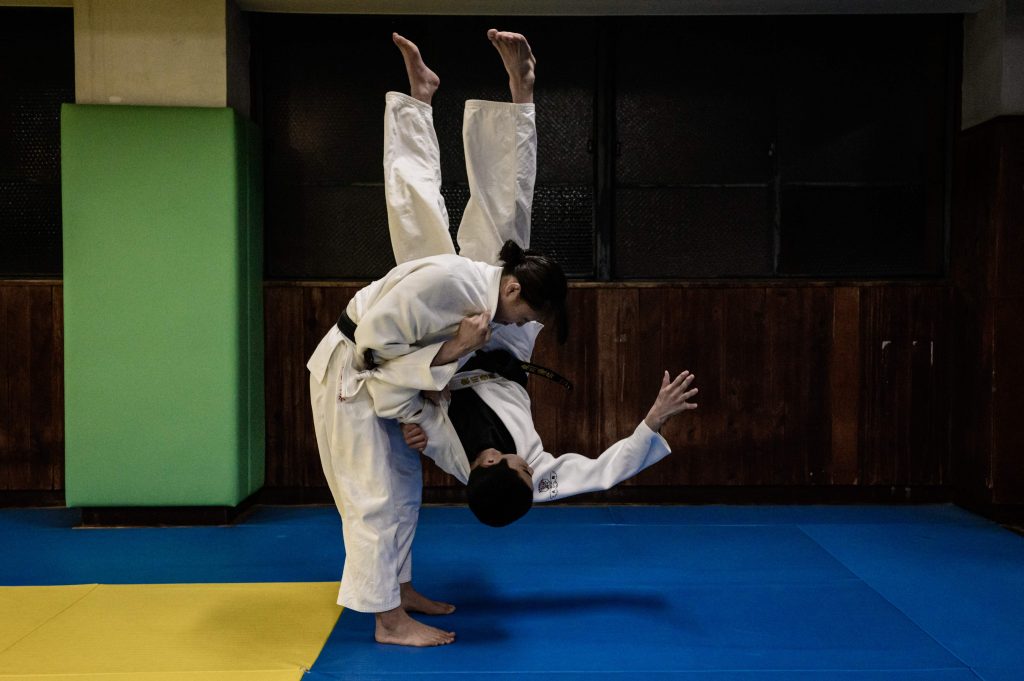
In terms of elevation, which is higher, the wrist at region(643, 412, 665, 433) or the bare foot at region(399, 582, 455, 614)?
the wrist at region(643, 412, 665, 433)

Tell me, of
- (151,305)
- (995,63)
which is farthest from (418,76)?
(995,63)

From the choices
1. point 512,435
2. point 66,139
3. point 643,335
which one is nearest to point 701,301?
point 643,335

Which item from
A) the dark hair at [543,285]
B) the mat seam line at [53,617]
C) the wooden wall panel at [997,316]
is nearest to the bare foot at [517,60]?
the dark hair at [543,285]

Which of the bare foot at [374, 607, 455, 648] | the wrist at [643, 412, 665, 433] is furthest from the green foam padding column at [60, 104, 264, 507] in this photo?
the wrist at [643, 412, 665, 433]

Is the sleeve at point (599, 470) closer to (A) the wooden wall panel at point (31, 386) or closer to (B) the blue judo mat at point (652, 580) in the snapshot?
(B) the blue judo mat at point (652, 580)

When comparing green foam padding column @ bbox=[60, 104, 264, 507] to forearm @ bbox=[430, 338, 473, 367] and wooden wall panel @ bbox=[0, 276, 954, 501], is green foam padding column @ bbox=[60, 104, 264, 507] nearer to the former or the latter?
wooden wall panel @ bbox=[0, 276, 954, 501]

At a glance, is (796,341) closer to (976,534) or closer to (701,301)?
(701,301)

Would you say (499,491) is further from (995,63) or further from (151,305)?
(995,63)

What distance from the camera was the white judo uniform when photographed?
2.62m

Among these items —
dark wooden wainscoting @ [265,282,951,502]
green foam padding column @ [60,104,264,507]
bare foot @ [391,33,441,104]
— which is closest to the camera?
bare foot @ [391,33,441,104]

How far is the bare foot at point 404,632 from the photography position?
2.78 m

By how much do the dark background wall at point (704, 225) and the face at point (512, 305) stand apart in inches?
86.8

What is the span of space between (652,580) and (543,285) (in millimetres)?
1520

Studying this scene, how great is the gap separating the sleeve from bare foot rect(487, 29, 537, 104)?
1.27 metres
